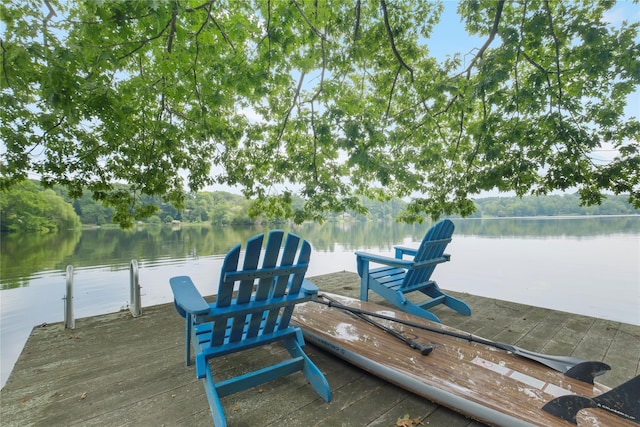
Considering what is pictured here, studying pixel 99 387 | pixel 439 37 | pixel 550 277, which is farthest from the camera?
pixel 550 277

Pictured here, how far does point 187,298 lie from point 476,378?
6.07 feet

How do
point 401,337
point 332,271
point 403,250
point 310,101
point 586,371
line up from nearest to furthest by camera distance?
point 586,371
point 401,337
point 403,250
point 310,101
point 332,271

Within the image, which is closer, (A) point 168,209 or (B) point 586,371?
(B) point 586,371

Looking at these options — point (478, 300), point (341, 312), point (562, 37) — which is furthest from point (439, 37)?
point (341, 312)

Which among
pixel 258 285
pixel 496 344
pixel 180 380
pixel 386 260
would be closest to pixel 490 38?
pixel 386 260

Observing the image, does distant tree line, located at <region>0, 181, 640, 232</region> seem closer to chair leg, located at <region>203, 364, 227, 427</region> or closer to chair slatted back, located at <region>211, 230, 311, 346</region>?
chair slatted back, located at <region>211, 230, 311, 346</region>

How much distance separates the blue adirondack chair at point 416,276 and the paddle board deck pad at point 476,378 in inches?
25.6

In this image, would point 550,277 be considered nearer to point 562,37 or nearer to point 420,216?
point 420,216

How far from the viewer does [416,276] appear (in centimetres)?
343

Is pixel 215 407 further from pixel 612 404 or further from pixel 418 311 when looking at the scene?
pixel 418 311

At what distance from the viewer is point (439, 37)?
15.7 feet

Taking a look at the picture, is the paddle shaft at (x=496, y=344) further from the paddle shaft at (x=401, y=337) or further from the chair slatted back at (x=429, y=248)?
the chair slatted back at (x=429, y=248)

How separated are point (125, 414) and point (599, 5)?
6000mm

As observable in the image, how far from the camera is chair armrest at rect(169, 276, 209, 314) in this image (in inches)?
66.6
